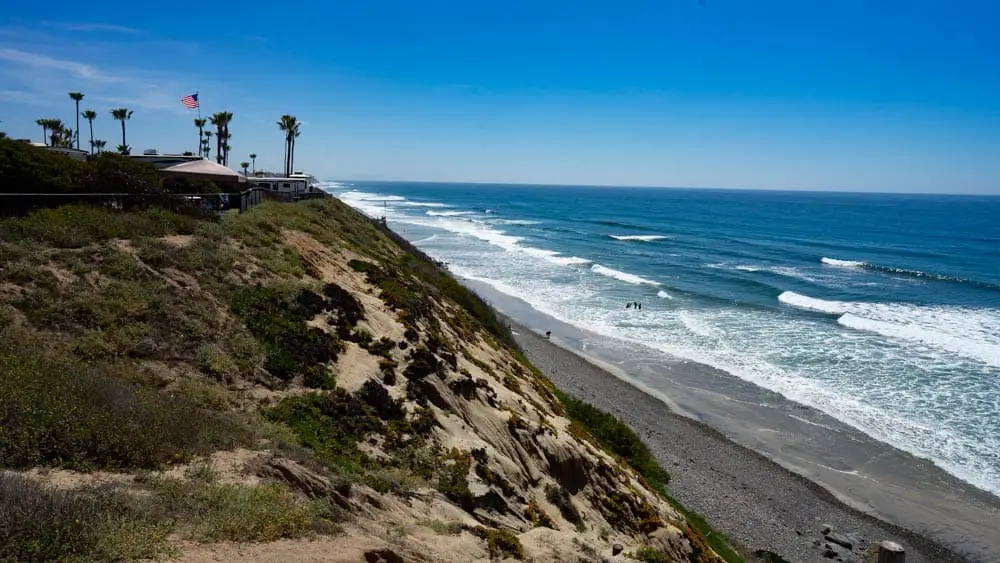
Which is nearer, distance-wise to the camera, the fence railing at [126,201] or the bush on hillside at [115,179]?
the fence railing at [126,201]

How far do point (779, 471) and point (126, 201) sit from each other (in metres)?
23.5

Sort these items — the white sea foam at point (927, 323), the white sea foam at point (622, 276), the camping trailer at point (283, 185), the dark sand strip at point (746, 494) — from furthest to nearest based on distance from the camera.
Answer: the white sea foam at point (622, 276)
the camping trailer at point (283, 185)
the white sea foam at point (927, 323)
the dark sand strip at point (746, 494)

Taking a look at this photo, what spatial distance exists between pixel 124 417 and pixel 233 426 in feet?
5.26

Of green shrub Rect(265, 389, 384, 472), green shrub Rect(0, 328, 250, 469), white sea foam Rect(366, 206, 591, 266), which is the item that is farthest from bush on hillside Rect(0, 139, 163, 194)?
white sea foam Rect(366, 206, 591, 266)

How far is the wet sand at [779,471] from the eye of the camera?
17.8m

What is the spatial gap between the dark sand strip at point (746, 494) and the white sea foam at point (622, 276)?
1056 inches

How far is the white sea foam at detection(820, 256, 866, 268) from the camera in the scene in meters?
64.1

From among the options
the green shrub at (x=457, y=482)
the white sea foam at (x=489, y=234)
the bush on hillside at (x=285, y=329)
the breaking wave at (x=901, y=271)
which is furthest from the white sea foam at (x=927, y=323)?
the bush on hillside at (x=285, y=329)

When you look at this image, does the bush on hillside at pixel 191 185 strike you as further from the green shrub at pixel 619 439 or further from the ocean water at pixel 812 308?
the ocean water at pixel 812 308

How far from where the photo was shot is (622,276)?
181 feet

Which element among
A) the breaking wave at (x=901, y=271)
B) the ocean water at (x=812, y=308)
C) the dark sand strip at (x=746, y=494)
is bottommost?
the dark sand strip at (x=746, y=494)

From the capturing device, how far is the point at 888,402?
26.7 m

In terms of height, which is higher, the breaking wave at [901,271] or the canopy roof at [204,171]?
the canopy roof at [204,171]

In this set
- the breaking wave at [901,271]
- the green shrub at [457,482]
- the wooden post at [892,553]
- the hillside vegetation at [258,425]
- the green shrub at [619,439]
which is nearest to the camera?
the hillside vegetation at [258,425]
